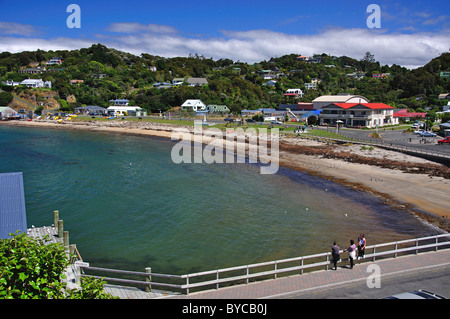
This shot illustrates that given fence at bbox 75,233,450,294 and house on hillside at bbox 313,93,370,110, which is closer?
fence at bbox 75,233,450,294

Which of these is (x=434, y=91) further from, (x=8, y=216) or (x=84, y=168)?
(x=8, y=216)

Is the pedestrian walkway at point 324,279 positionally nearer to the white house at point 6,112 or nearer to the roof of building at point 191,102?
the roof of building at point 191,102

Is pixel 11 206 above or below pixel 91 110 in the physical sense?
below

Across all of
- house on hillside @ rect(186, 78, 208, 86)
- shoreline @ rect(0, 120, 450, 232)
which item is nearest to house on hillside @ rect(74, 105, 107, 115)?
house on hillside @ rect(186, 78, 208, 86)

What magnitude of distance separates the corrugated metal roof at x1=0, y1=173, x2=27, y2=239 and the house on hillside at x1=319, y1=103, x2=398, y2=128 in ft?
207

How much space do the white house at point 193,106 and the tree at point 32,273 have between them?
95.6 meters

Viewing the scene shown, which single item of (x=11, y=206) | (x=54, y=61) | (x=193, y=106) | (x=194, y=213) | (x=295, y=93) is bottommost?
(x=194, y=213)

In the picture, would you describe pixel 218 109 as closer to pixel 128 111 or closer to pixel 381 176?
pixel 128 111

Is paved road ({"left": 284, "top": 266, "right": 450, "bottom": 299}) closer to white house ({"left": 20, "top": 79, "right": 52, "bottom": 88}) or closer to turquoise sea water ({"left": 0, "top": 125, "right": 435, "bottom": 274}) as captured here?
turquoise sea water ({"left": 0, "top": 125, "right": 435, "bottom": 274})

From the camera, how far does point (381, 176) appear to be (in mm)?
35750

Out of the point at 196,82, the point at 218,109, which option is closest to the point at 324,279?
the point at 218,109

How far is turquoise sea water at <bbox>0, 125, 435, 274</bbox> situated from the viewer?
2005 centimetres

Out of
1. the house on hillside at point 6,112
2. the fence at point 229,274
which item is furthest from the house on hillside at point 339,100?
the house on hillside at point 6,112

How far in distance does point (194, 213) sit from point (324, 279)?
590 inches
